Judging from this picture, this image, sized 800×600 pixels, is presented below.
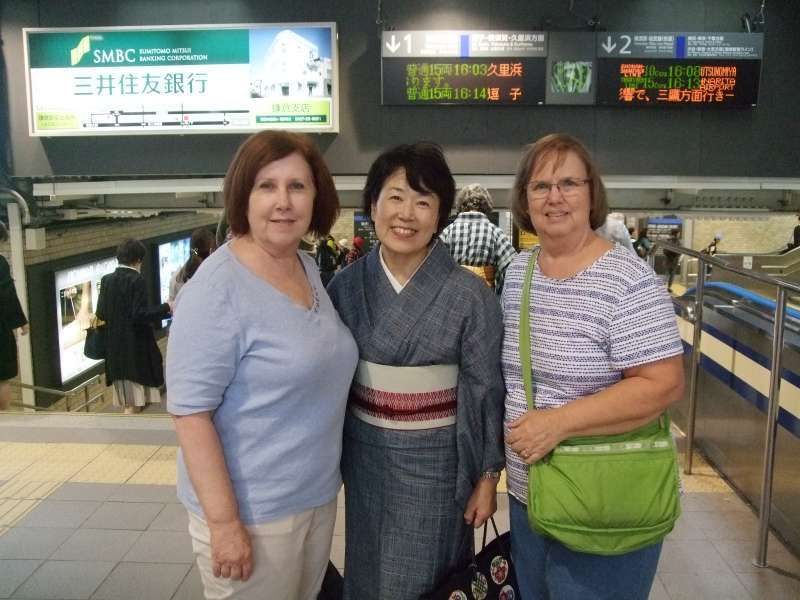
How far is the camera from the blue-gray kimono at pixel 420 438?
5.33 feet

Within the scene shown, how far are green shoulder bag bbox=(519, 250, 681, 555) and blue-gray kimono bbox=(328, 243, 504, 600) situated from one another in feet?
0.69

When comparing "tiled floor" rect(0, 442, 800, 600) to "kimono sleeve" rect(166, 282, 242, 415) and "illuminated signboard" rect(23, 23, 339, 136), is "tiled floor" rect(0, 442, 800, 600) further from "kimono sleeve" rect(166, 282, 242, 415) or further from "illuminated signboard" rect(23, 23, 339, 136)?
"illuminated signboard" rect(23, 23, 339, 136)

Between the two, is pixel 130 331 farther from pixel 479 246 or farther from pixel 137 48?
pixel 479 246

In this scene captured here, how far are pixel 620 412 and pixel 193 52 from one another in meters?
5.67

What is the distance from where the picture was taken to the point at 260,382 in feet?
4.82

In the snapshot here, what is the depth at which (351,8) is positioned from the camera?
6188 mm

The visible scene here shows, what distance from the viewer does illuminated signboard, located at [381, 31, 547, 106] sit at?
5840mm

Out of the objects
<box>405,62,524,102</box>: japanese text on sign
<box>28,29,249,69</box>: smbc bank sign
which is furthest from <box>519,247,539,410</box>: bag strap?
<box>28,29,249,69</box>: smbc bank sign

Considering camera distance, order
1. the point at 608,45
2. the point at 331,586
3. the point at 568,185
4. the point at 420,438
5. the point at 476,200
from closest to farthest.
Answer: the point at 568,185 < the point at 420,438 < the point at 331,586 < the point at 476,200 < the point at 608,45

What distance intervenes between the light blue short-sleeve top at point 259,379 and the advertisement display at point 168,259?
8903mm

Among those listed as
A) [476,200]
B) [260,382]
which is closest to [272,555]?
[260,382]

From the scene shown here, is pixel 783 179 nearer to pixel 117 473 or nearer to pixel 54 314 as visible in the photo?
pixel 117 473

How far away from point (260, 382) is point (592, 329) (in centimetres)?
73

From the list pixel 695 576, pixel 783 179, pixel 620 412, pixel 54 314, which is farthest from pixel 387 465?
pixel 54 314
